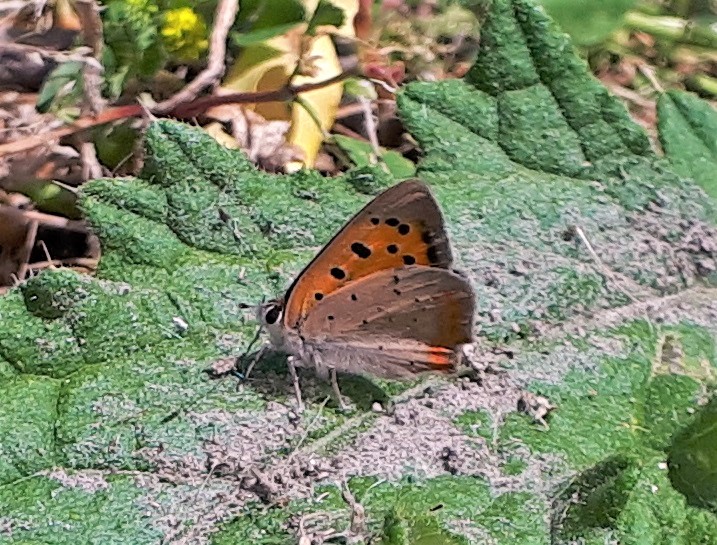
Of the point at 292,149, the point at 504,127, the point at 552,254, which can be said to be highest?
the point at 504,127

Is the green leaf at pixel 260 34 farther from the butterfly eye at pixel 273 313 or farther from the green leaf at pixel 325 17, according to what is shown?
the butterfly eye at pixel 273 313

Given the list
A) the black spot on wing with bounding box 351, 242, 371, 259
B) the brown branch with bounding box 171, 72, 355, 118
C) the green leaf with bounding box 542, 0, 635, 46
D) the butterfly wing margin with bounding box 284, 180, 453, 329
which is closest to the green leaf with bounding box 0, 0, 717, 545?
the butterfly wing margin with bounding box 284, 180, 453, 329

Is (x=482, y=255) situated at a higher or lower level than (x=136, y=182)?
lower

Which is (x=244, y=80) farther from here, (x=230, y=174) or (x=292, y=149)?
(x=230, y=174)

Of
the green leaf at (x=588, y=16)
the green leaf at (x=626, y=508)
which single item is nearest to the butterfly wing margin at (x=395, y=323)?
the green leaf at (x=626, y=508)

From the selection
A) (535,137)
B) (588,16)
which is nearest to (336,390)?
(535,137)

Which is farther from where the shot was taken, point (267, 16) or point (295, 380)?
point (267, 16)

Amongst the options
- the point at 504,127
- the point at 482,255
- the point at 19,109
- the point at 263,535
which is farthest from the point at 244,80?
the point at 263,535

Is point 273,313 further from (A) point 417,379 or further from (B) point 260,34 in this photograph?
(B) point 260,34
